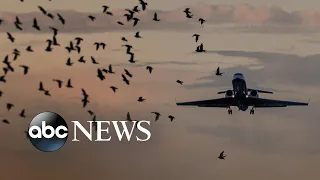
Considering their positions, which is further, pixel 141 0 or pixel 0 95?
pixel 141 0

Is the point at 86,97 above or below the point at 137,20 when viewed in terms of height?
below

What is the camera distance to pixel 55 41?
145m

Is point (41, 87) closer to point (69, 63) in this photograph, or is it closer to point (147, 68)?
point (69, 63)

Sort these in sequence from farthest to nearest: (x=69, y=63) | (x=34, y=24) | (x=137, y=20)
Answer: (x=137, y=20)
(x=69, y=63)
(x=34, y=24)

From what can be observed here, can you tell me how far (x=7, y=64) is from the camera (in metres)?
142

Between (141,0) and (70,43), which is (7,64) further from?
(141,0)

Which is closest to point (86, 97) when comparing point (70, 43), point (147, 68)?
point (147, 68)

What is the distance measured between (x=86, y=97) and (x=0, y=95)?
26613 millimetres

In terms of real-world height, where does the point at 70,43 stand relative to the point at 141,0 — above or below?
below

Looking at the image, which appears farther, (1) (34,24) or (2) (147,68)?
(2) (147,68)

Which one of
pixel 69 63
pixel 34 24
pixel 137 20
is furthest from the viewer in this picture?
pixel 137 20

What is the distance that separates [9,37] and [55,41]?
8.56 m

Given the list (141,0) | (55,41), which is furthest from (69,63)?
(141,0)

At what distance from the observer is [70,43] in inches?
5625
